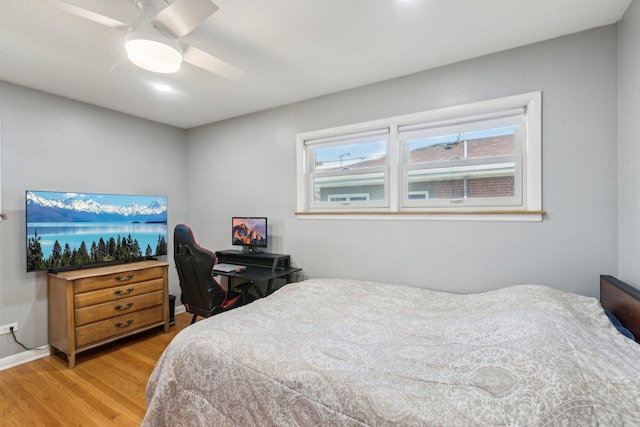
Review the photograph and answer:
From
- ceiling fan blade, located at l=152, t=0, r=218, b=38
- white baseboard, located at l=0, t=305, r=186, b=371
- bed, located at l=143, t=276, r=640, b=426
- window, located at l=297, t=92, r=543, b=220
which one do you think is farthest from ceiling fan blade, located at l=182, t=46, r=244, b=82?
white baseboard, located at l=0, t=305, r=186, b=371

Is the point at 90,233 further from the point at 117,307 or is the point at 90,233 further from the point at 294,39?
the point at 294,39

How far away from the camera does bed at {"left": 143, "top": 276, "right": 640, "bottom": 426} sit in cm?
92

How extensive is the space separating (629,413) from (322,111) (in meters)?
2.78

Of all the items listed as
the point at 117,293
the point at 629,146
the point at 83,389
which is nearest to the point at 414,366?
the point at 629,146

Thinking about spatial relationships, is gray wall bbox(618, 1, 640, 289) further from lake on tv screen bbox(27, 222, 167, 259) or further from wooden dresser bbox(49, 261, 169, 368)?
lake on tv screen bbox(27, 222, 167, 259)

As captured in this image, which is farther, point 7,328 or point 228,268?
point 228,268

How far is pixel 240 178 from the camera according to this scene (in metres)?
3.53

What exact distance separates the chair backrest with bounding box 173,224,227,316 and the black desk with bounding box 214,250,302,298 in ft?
0.97

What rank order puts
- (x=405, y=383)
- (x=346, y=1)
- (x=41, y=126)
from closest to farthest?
(x=405, y=383) < (x=346, y=1) < (x=41, y=126)

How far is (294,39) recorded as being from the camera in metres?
1.94

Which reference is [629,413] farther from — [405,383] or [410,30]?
[410,30]

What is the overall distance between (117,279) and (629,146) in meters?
4.06

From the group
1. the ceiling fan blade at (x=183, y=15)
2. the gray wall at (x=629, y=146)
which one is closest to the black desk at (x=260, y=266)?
the ceiling fan blade at (x=183, y=15)

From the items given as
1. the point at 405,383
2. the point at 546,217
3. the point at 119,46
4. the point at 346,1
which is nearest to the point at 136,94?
the point at 119,46
